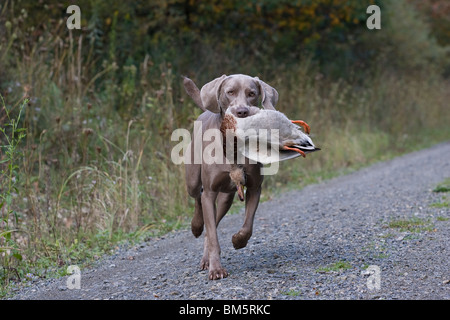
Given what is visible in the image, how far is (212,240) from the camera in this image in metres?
→ 4.75

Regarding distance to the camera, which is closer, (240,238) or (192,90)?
(240,238)

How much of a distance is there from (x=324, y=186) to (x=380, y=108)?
22.7 ft

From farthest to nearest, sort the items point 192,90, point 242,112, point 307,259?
point 192,90, point 307,259, point 242,112

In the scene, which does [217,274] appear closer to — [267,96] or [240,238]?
[240,238]

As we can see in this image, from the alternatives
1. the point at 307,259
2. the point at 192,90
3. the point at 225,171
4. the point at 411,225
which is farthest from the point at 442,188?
the point at 225,171

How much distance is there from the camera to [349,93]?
15.8 metres

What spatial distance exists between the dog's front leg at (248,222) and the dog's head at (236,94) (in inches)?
27.7

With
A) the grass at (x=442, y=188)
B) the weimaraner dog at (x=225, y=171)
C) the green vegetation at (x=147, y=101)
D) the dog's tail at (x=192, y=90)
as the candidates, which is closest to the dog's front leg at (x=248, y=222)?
the weimaraner dog at (x=225, y=171)

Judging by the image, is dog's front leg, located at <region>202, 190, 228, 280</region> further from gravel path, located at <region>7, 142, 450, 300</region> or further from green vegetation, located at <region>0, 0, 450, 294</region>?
green vegetation, located at <region>0, 0, 450, 294</region>

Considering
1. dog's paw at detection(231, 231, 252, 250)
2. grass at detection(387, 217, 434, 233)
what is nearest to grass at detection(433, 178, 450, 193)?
grass at detection(387, 217, 434, 233)

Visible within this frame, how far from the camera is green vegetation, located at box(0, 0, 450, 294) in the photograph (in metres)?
6.66

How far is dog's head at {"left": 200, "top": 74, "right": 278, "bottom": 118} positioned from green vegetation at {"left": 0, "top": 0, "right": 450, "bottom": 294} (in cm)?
122

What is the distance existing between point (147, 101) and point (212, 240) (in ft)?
17.4

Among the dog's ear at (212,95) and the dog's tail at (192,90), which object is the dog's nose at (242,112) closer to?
the dog's ear at (212,95)
